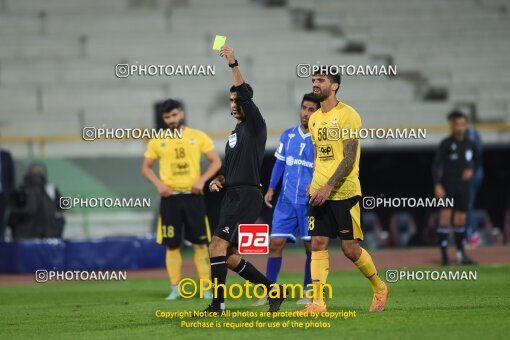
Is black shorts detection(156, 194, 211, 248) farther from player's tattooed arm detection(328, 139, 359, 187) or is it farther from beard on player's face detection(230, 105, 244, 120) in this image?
player's tattooed arm detection(328, 139, 359, 187)

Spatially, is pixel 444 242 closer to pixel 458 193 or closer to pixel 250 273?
pixel 458 193

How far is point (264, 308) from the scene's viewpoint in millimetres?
11039

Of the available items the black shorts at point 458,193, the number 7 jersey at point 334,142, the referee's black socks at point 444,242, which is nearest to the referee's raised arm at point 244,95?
the number 7 jersey at point 334,142

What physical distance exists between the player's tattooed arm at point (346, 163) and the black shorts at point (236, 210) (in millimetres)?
872

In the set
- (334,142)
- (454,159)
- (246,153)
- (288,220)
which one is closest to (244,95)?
(246,153)

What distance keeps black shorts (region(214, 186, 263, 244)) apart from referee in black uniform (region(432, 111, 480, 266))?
7255mm

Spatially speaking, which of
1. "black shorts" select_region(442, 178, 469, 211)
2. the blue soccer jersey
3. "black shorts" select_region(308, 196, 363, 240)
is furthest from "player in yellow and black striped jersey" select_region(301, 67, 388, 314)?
"black shorts" select_region(442, 178, 469, 211)

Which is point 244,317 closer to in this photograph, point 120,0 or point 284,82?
point 284,82

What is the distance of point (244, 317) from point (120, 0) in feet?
58.3

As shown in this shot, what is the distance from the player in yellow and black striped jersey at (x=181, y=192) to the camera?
13109mm

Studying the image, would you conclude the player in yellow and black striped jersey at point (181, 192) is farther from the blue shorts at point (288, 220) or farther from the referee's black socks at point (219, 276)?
the referee's black socks at point (219, 276)

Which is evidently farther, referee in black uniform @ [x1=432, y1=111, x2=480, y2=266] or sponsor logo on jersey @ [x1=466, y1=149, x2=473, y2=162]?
sponsor logo on jersey @ [x1=466, y1=149, x2=473, y2=162]

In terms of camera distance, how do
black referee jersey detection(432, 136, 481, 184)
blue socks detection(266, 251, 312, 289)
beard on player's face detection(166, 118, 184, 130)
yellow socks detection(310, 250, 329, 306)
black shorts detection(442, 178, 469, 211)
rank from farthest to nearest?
1. black referee jersey detection(432, 136, 481, 184)
2. black shorts detection(442, 178, 469, 211)
3. beard on player's face detection(166, 118, 184, 130)
4. blue socks detection(266, 251, 312, 289)
5. yellow socks detection(310, 250, 329, 306)

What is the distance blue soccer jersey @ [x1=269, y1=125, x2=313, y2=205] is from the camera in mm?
12070
